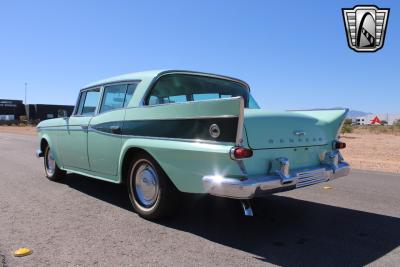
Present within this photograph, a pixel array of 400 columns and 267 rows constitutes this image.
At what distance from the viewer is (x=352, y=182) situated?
297 inches

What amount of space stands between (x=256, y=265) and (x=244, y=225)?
1.18 m

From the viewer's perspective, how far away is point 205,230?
14.6ft

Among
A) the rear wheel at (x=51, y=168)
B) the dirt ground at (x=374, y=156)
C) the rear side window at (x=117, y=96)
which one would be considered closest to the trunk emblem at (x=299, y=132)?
the rear side window at (x=117, y=96)

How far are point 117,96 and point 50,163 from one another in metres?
2.77

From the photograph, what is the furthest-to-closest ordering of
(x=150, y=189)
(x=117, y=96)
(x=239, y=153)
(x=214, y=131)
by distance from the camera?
(x=117, y=96), (x=150, y=189), (x=214, y=131), (x=239, y=153)

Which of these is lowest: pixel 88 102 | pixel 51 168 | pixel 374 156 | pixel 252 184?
pixel 374 156

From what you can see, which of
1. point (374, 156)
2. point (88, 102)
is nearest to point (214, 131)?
point (88, 102)

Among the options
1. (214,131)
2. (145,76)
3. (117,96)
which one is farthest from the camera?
(117,96)

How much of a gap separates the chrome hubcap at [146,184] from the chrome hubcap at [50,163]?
3.07m

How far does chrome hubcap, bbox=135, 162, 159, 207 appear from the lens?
4695 millimetres

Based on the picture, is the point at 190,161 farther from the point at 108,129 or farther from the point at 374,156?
the point at 374,156

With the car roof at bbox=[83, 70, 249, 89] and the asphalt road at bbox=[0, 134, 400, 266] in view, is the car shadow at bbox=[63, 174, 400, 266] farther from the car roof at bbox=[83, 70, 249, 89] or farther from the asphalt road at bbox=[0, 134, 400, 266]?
the car roof at bbox=[83, 70, 249, 89]

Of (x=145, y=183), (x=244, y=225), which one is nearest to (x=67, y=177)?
(x=145, y=183)

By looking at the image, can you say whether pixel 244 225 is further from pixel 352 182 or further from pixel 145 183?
pixel 352 182
